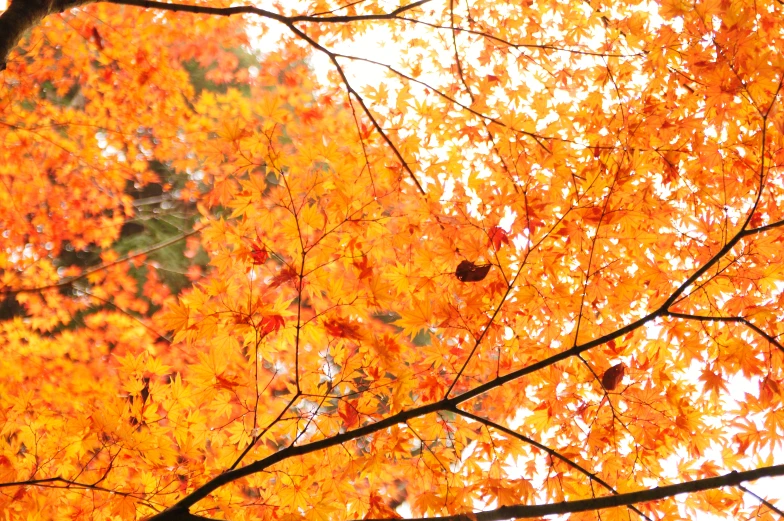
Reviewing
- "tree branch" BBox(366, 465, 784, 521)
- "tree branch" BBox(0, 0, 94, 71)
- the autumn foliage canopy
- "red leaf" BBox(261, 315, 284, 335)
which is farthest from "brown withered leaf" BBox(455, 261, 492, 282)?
"tree branch" BBox(0, 0, 94, 71)

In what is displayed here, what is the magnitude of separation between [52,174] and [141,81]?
6.91 ft

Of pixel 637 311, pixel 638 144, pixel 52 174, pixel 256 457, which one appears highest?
pixel 52 174

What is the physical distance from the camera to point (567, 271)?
3.23 m

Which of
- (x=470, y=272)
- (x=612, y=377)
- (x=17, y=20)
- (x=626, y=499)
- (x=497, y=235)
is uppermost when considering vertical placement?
(x=17, y=20)

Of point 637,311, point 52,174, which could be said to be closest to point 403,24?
point 637,311

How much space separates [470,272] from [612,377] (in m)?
0.87

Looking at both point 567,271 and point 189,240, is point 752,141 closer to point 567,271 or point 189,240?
point 567,271

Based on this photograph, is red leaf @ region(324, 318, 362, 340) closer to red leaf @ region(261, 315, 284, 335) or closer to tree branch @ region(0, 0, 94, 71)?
red leaf @ region(261, 315, 284, 335)

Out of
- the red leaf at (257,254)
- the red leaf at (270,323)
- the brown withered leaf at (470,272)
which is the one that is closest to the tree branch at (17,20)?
the red leaf at (257,254)

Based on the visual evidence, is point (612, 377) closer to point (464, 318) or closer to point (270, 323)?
point (464, 318)

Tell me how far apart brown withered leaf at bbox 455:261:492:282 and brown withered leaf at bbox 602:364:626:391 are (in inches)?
30.9

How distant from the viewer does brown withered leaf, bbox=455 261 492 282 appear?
2336 mm

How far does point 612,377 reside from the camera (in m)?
2.42

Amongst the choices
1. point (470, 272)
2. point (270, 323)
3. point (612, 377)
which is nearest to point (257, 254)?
point (270, 323)
